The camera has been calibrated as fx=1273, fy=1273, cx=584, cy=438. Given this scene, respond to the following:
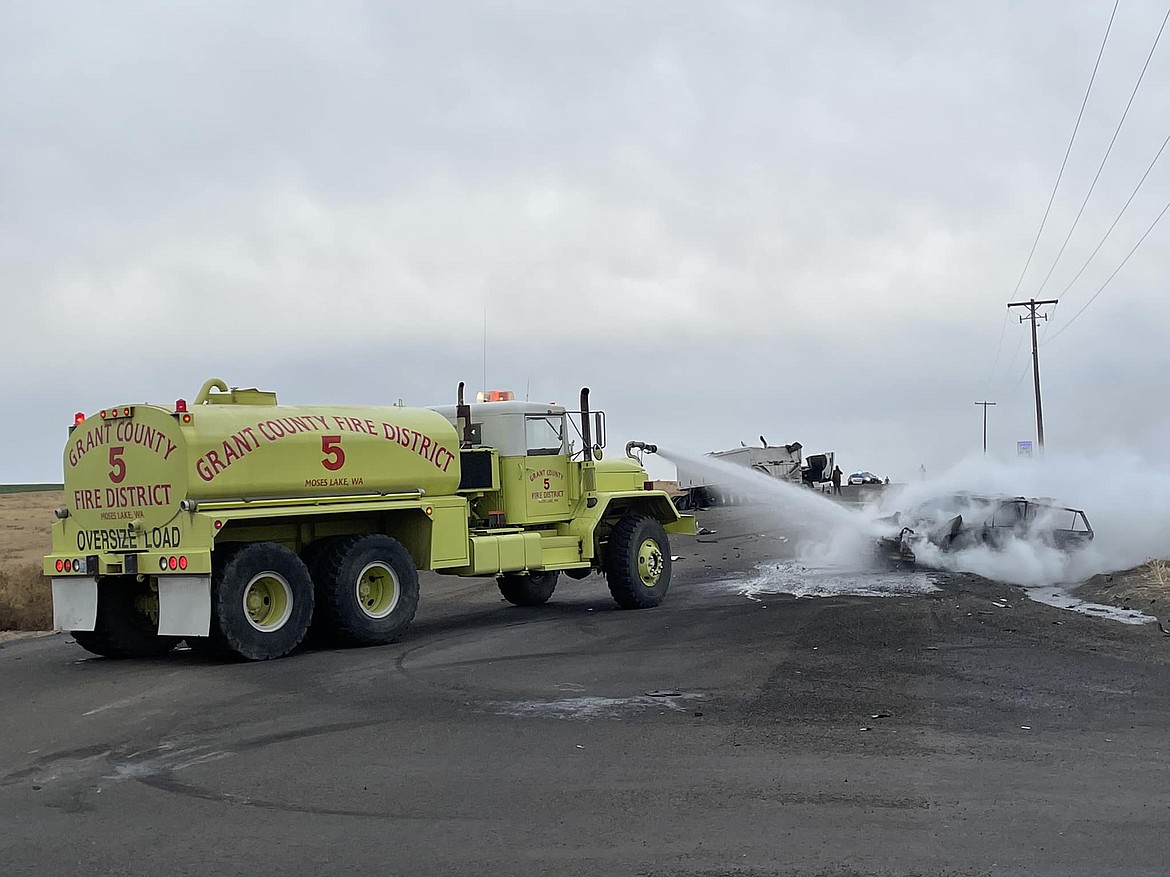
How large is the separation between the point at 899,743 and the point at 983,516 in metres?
14.8

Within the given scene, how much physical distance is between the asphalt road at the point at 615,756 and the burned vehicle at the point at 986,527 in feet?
22.7

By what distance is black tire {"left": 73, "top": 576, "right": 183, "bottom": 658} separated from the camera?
1458cm

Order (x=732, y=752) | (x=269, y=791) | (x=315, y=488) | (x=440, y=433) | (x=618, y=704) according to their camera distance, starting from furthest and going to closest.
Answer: (x=440, y=433), (x=315, y=488), (x=618, y=704), (x=732, y=752), (x=269, y=791)

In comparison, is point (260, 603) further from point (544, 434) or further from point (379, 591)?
point (544, 434)

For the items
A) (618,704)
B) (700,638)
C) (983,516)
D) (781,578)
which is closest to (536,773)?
(618,704)

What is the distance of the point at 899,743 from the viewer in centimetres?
884

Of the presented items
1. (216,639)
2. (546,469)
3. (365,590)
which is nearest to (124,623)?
(216,639)

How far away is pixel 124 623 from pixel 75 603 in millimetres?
589

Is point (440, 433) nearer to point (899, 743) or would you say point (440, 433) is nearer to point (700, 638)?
point (700, 638)

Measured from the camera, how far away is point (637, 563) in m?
18.7

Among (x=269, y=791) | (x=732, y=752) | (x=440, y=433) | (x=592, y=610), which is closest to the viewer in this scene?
(x=269, y=791)

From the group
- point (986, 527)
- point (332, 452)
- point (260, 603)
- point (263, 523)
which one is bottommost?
point (260, 603)

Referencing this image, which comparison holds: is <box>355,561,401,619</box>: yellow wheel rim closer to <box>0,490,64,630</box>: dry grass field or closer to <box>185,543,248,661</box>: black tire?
<box>185,543,248,661</box>: black tire

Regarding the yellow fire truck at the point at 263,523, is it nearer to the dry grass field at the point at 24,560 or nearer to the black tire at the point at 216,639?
the black tire at the point at 216,639
